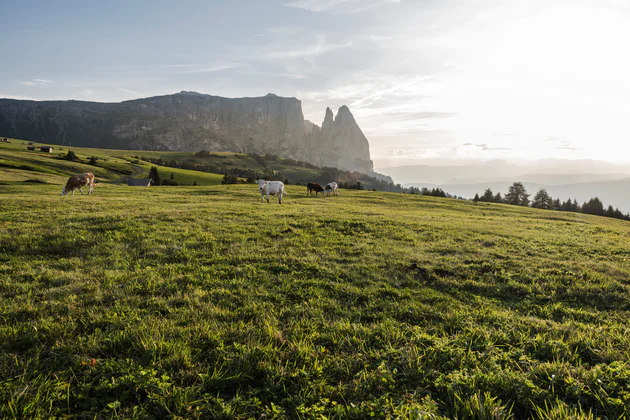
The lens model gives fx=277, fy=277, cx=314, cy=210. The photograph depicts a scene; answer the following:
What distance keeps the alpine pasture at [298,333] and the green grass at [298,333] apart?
28 mm

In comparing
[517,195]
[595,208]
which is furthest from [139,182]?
[595,208]

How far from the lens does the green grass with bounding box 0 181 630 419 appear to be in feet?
11.4

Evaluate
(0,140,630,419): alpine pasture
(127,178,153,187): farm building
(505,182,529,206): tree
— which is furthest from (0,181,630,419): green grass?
Result: (505,182,529,206): tree

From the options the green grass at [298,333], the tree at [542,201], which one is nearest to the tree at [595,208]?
the tree at [542,201]

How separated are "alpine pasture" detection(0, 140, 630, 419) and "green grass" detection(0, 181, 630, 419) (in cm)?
3

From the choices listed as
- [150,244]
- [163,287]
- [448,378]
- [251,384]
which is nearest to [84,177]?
[150,244]

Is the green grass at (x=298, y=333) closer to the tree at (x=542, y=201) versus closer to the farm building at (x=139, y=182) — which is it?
the farm building at (x=139, y=182)

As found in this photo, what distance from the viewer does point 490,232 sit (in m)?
16.7

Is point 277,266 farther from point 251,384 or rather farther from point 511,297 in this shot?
point 511,297

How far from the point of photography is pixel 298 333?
4.96m

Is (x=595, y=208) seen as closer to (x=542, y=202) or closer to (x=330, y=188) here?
(x=542, y=202)

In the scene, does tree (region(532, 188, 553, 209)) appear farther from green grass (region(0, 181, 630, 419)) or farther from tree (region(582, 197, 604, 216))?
green grass (region(0, 181, 630, 419))

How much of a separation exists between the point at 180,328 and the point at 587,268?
1294cm

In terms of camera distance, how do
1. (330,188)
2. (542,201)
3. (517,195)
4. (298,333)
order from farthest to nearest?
(517,195) → (542,201) → (330,188) → (298,333)
